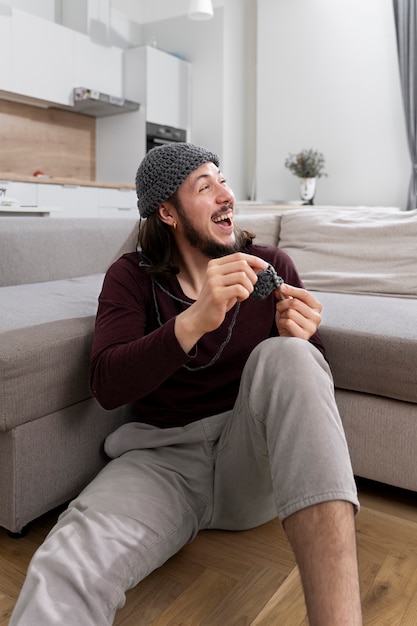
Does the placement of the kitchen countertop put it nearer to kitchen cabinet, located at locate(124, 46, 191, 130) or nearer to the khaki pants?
kitchen cabinet, located at locate(124, 46, 191, 130)

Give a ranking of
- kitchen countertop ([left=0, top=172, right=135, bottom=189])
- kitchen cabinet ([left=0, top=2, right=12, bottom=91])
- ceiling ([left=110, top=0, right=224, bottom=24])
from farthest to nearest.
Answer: ceiling ([left=110, top=0, right=224, bottom=24]) → kitchen cabinet ([left=0, top=2, right=12, bottom=91]) → kitchen countertop ([left=0, top=172, right=135, bottom=189])

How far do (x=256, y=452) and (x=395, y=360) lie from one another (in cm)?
54

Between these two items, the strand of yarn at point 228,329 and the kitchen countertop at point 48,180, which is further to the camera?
the kitchen countertop at point 48,180

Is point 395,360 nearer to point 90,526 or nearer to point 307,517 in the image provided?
point 307,517

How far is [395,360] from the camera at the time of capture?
1460 millimetres

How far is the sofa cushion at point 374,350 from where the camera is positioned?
1453 millimetres

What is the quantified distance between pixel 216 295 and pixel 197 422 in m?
0.39

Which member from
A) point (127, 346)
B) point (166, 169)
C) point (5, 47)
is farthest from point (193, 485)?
point (5, 47)

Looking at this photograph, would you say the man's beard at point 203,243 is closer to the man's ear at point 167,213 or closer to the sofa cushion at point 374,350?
the man's ear at point 167,213

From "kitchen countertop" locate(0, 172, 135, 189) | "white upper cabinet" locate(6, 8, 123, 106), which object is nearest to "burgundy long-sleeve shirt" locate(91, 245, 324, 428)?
"kitchen countertop" locate(0, 172, 135, 189)

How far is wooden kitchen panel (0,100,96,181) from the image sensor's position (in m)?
5.07

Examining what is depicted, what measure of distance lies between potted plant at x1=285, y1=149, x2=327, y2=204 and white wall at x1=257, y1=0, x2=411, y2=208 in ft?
0.56

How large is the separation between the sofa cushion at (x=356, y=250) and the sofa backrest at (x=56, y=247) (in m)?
0.70

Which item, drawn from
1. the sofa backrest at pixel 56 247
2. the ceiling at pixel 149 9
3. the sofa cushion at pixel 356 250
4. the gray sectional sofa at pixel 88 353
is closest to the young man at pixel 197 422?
the gray sectional sofa at pixel 88 353
